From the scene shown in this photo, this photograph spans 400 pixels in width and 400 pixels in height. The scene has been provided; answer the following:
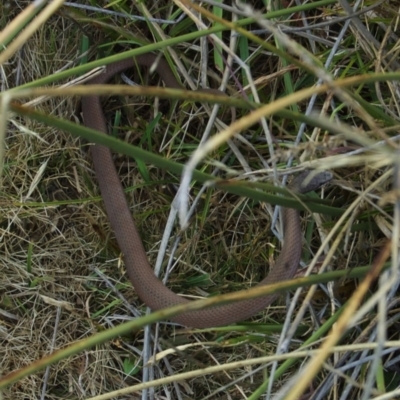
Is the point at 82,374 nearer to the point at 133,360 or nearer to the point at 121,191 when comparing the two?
the point at 133,360

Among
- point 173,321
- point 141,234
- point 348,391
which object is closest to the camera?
point 348,391

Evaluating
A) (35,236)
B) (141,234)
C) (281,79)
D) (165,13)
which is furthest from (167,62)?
(35,236)

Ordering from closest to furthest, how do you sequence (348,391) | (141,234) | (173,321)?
(348,391) → (173,321) → (141,234)

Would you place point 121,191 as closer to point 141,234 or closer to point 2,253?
point 141,234

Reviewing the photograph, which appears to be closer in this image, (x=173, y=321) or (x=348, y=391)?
(x=348, y=391)

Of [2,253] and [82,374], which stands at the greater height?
[2,253]

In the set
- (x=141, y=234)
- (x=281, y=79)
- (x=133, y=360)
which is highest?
(x=281, y=79)

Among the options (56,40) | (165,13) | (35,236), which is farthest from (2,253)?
(165,13)
